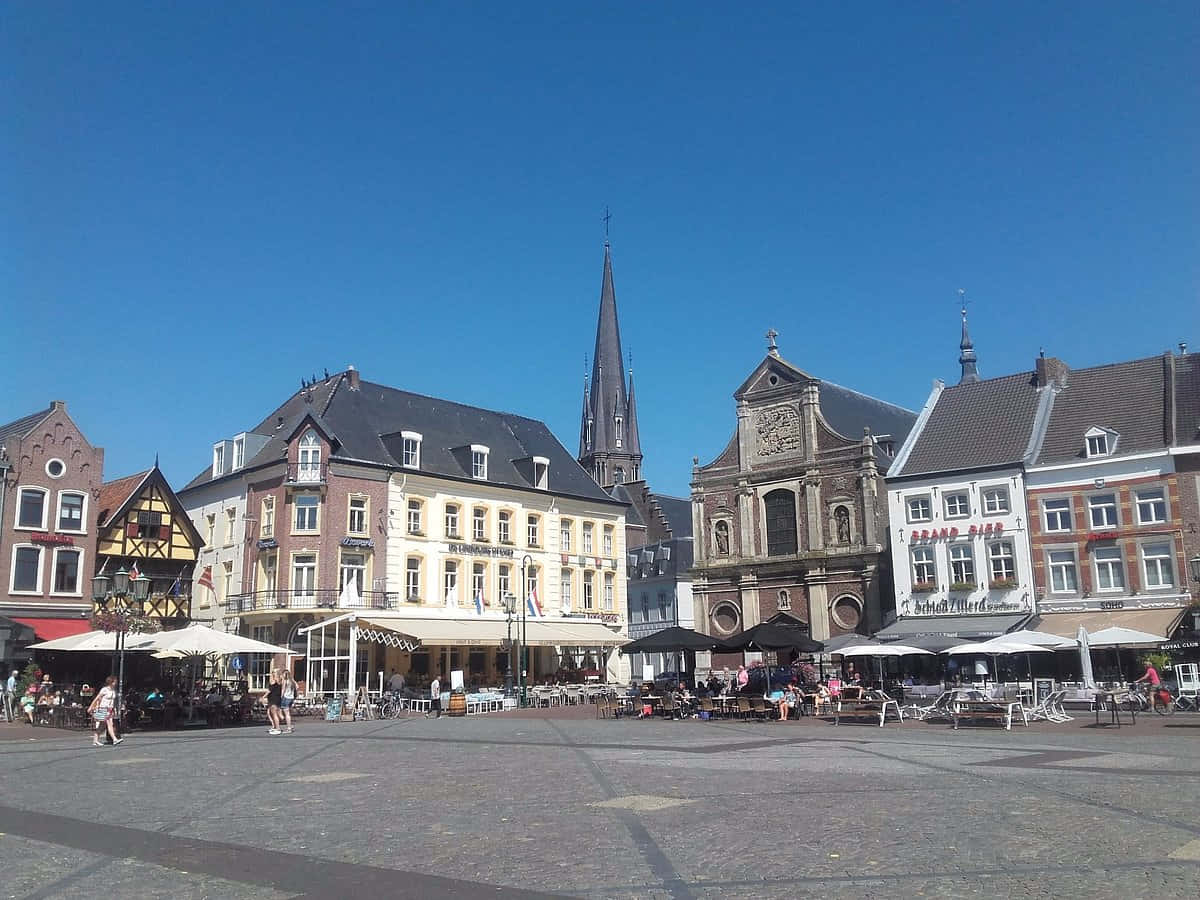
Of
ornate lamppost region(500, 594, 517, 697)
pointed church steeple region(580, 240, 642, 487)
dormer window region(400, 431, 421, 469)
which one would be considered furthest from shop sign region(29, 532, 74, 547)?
pointed church steeple region(580, 240, 642, 487)

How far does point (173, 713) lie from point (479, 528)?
58.1ft

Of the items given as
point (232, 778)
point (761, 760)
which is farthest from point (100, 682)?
point (761, 760)

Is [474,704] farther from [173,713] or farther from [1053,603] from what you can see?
[1053,603]

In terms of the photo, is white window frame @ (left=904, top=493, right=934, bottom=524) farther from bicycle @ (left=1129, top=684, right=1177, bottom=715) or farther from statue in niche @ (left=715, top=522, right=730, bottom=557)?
bicycle @ (left=1129, top=684, right=1177, bottom=715)

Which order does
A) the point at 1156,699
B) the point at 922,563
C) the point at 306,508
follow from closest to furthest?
the point at 1156,699
the point at 306,508
the point at 922,563

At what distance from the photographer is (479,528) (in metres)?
44.5

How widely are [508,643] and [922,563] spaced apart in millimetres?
16254

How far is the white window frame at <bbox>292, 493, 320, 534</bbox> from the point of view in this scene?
1547 inches

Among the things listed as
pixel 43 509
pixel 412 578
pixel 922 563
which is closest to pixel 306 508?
pixel 412 578

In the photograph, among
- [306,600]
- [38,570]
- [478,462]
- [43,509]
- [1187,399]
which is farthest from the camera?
[478,462]

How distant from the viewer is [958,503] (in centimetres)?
4034

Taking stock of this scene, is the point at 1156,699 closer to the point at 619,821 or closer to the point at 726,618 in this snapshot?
the point at 619,821

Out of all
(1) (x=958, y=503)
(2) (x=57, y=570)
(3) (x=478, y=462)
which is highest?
(3) (x=478, y=462)

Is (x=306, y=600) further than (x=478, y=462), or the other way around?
(x=478, y=462)
